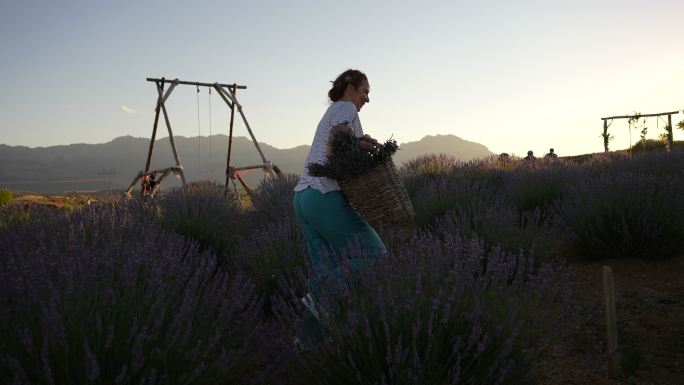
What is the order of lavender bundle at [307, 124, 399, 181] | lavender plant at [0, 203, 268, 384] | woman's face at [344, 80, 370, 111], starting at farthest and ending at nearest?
1. woman's face at [344, 80, 370, 111]
2. lavender bundle at [307, 124, 399, 181]
3. lavender plant at [0, 203, 268, 384]

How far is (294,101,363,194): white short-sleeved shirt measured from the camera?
297cm

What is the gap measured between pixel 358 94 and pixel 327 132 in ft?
1.01

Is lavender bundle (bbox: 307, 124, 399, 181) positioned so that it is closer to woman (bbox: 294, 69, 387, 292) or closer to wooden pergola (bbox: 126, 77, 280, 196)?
woman (bbox: 294, 69, 387, 292)

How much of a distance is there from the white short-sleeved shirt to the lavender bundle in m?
0.09

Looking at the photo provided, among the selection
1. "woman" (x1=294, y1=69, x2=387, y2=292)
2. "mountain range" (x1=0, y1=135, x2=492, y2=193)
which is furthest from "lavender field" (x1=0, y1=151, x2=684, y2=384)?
"mountain range" (x1=0, y1=135, x2=492, y2=193)

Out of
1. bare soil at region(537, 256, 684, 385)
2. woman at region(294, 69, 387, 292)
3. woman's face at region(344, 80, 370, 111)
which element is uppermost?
woman's face at region(344, 80, 370, 111)

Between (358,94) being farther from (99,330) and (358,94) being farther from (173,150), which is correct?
(173,150)

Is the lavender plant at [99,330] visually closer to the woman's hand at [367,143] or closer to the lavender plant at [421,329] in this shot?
the lavender plant at [421,329]

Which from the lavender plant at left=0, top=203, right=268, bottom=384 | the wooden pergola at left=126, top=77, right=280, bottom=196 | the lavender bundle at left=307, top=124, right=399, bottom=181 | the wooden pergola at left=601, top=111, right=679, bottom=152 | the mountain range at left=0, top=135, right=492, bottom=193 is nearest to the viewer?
the lavender plant at left=0, top=203, right=268, bottom=384

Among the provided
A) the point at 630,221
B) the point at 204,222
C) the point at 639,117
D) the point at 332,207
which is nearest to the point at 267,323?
the point at 332,207

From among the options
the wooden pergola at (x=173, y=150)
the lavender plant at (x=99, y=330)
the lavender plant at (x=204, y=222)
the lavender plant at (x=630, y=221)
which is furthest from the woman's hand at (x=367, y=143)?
the wooden pergola at (x=173, y=150)

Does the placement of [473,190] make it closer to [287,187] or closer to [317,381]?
[287,187]

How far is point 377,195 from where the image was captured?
111 inches

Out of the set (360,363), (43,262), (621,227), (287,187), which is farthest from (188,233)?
(621,227)
